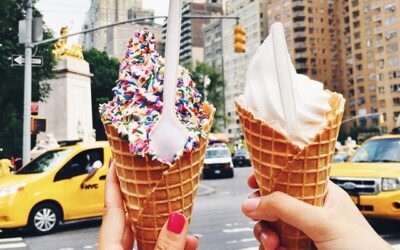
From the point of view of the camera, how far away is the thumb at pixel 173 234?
228cm

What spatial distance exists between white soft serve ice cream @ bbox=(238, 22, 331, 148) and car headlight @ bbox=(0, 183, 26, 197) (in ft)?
26.0

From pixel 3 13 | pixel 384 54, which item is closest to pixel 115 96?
pixel 3 13

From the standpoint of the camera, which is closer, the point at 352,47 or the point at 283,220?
the point at 283,220

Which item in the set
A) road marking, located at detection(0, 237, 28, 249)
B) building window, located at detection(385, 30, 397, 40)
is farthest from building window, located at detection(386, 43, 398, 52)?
road marking, located at detection(0, 237, 28, 249)

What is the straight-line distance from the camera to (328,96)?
103 inches

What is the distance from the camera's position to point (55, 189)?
9906mm

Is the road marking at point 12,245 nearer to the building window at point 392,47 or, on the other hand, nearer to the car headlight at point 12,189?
the car headlight at point 12,189

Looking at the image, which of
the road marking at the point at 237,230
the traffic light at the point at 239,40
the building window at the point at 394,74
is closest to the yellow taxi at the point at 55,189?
the road marking at the point at 237,230

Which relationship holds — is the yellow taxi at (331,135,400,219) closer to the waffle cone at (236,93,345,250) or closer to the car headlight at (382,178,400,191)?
the car headlight at (382,178,400,191)

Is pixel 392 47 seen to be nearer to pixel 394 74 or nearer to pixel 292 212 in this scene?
pixel 394 74

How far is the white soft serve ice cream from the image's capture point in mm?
2400

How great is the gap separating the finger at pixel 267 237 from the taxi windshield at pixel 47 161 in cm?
827

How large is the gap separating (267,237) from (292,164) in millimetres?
380

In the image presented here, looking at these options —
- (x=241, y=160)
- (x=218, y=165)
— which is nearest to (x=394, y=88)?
(x=241, y=160)
